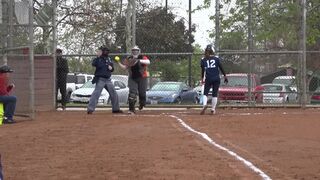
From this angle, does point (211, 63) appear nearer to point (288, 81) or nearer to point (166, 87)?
point (288, 81)

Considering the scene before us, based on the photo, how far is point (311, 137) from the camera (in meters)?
10.6

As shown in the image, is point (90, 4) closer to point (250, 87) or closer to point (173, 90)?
point (173, 90)

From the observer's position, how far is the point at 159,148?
9219 mm

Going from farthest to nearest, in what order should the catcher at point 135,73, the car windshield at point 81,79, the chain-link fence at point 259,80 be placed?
the car windshield at point 81,79, the chain-link fence at point 259,80, the catcher at point 135,73

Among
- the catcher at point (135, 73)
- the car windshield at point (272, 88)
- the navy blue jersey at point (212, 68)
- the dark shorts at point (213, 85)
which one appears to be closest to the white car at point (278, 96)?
the car windshield at point (272, 88)

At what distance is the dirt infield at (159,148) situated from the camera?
23.9 feet

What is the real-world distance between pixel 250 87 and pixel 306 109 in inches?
68.9

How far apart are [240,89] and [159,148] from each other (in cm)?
947

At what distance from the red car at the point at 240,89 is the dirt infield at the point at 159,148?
12.5ft

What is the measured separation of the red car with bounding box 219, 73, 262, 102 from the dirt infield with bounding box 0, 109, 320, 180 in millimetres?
3797

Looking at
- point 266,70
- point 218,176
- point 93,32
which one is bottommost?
point 218,176

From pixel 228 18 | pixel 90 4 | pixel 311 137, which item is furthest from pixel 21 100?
pixel 90 4

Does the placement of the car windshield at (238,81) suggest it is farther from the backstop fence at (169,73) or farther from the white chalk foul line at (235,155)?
the white chalk foul line at (235,155)

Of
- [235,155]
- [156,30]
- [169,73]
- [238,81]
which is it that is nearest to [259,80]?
[238,81]
